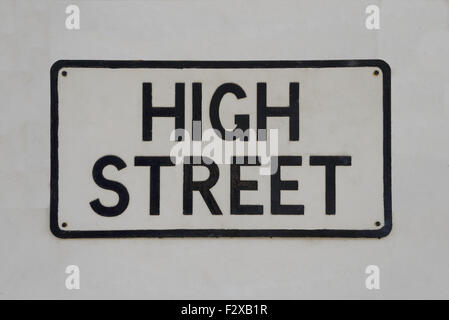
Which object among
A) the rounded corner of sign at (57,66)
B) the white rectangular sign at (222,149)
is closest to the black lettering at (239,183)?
the white rectangular sign at (222,149)

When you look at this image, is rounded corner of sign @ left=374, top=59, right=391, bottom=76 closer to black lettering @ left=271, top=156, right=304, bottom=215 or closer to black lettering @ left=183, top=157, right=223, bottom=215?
black lettering @ left=271, top=156, right=304, bottom=215

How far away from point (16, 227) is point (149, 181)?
395 mm

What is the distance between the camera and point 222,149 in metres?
1.56

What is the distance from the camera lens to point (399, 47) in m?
1.57

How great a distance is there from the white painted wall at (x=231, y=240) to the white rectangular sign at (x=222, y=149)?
4 cm

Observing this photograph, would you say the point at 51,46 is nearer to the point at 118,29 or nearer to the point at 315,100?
the point at 118,29

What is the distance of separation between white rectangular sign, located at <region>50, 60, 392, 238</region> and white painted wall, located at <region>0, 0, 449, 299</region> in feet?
0.12

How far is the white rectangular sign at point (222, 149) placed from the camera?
1562 millimetres

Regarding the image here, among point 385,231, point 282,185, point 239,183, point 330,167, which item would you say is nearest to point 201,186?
point 239,183

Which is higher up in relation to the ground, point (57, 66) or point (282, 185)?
point (57, 66)

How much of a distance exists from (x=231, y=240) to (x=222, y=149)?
0.83 ft

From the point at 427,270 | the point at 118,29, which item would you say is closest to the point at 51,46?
the point at 118,29

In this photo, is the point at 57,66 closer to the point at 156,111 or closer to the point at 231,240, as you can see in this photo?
the point at 156,111

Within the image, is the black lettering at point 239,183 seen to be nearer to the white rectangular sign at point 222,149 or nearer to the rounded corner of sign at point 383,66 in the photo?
the white rectangular sign at point 222,149
